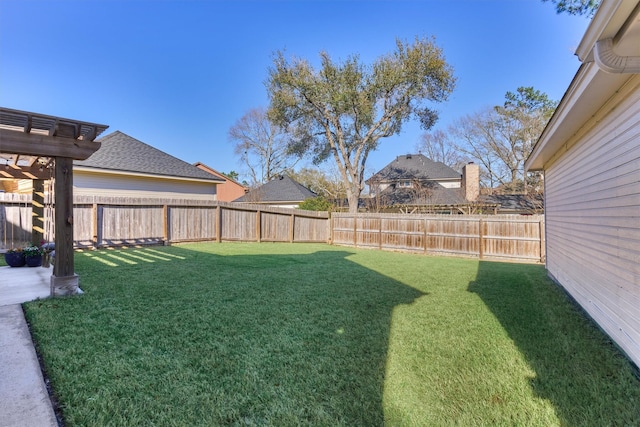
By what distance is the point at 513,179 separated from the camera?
24.3 m

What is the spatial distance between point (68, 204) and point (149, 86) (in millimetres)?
13286

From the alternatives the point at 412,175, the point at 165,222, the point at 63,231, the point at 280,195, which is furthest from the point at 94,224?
the point at 412,175

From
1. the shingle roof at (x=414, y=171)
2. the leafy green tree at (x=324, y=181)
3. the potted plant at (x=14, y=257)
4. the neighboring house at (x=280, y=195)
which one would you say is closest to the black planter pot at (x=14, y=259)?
the potted plant at (x=14, y=257)

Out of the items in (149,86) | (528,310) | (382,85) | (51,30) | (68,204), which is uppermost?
(382,85)

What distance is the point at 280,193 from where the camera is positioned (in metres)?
24.7

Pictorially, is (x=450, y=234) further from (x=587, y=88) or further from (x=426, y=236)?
(x=587, y=88)

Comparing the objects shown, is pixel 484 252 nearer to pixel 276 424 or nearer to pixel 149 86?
pixel 276 424

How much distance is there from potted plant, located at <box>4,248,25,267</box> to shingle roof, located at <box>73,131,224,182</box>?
5.46 m

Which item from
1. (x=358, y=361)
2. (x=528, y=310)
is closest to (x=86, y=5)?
(x=358, y=361)

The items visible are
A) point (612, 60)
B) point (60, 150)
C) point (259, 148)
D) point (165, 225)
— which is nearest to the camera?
point (612, 60)

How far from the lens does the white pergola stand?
369 cm

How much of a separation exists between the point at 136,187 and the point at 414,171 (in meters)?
19.8

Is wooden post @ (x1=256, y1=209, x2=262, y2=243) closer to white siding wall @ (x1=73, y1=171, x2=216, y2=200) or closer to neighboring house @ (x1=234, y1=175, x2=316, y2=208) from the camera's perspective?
white siding wall @ (x1=73, y1=171, x2=216, y2=200)

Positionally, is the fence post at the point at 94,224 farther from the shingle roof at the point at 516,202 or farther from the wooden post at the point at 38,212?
the shingle roof at the point at 516,202
